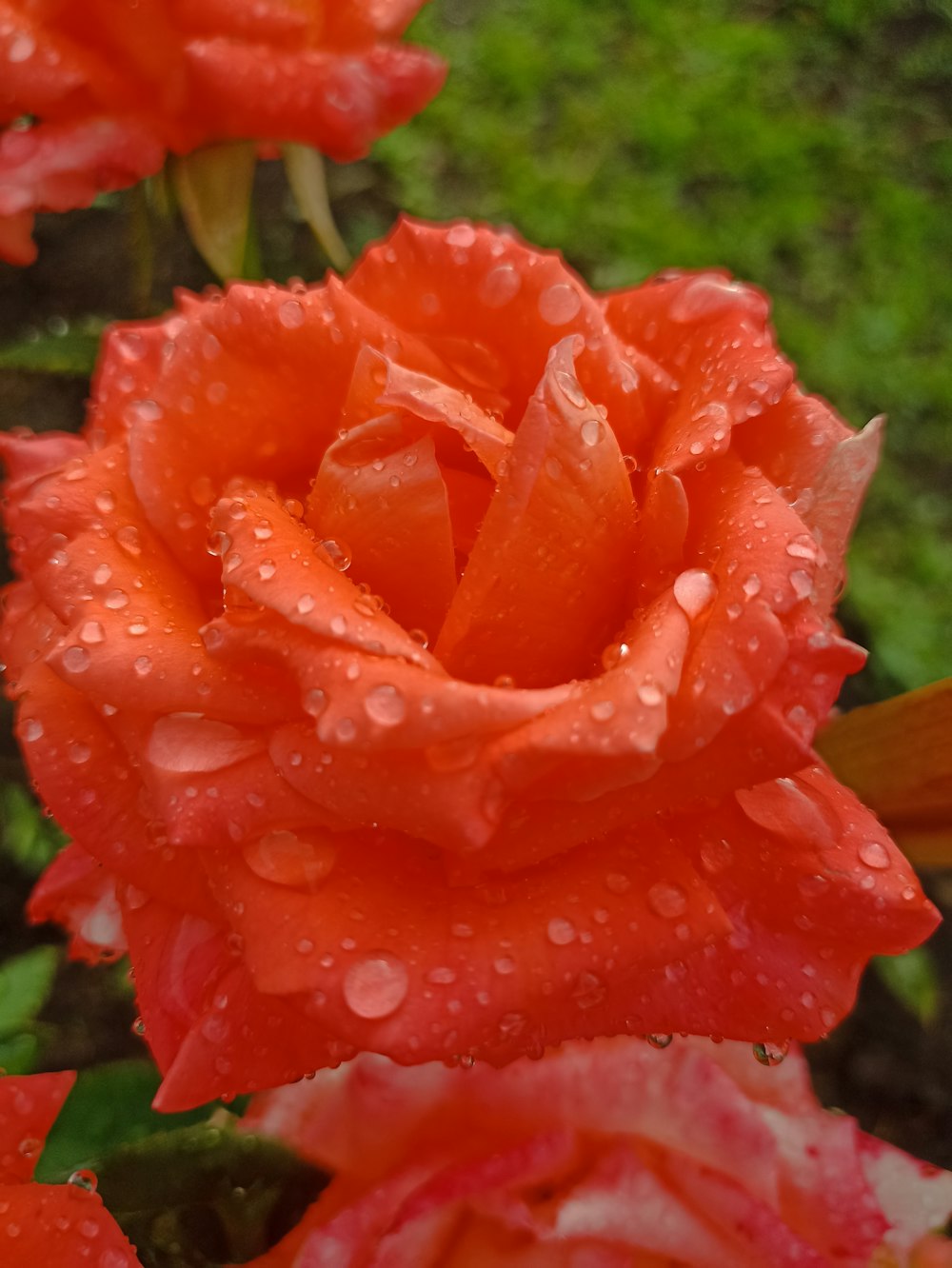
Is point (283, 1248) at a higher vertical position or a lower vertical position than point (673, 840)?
lower

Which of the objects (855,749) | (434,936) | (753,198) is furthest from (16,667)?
(753,198)

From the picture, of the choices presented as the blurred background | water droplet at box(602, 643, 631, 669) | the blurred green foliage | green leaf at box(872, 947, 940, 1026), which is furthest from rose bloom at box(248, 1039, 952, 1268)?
the blurred green foliage

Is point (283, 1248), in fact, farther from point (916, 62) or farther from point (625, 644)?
point (916, 62)

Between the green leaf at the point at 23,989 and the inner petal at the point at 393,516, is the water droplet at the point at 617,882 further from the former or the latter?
the green leaf at the point at 23,989

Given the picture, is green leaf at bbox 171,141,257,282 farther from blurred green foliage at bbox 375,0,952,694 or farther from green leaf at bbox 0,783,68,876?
blurred green foliage at bbox 375,0,952,694

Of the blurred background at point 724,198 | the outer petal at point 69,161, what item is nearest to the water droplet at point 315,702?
the outer petal at point 69,161
